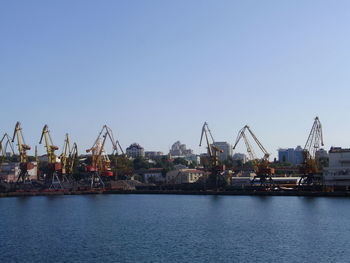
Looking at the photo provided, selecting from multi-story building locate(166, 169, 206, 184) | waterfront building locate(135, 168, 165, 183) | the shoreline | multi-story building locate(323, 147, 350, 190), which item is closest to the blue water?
the shoreline

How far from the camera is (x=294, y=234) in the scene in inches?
1537

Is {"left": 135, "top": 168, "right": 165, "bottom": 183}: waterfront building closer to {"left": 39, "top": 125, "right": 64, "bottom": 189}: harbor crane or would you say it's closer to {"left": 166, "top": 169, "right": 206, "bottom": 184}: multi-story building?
{"left": 166, "top": 169, "right": 206, "bottom": 184}: multi-story building

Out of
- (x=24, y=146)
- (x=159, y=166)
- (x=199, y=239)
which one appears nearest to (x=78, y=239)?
(x=199, y=239)

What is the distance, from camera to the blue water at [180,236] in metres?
31.2

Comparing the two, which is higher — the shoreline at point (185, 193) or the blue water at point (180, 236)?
the shoreline at point (185, 193)

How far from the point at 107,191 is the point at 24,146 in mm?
20121

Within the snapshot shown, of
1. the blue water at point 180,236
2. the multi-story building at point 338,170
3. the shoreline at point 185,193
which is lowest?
the blue water at point 180,236

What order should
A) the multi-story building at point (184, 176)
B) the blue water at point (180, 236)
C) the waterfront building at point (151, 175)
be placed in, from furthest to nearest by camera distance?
1. the waterfront building at point (151, 175)
2. the multi-story building at point (184, 176)
3. the blue water at point (180, 236)

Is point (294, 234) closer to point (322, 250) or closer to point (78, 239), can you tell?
point (322, 250)

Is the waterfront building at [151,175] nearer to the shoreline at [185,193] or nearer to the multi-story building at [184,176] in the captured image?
the multi-story building at [184,176]

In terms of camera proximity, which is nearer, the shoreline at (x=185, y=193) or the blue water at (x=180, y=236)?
the blue water at (x=180, y=236)

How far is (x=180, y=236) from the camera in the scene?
39.0 m

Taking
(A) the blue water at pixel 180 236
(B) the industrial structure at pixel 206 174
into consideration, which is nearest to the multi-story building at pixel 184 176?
(B) the industrial structure at pixel 206 174

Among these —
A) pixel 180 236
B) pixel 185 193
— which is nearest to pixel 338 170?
pixel 185 193
